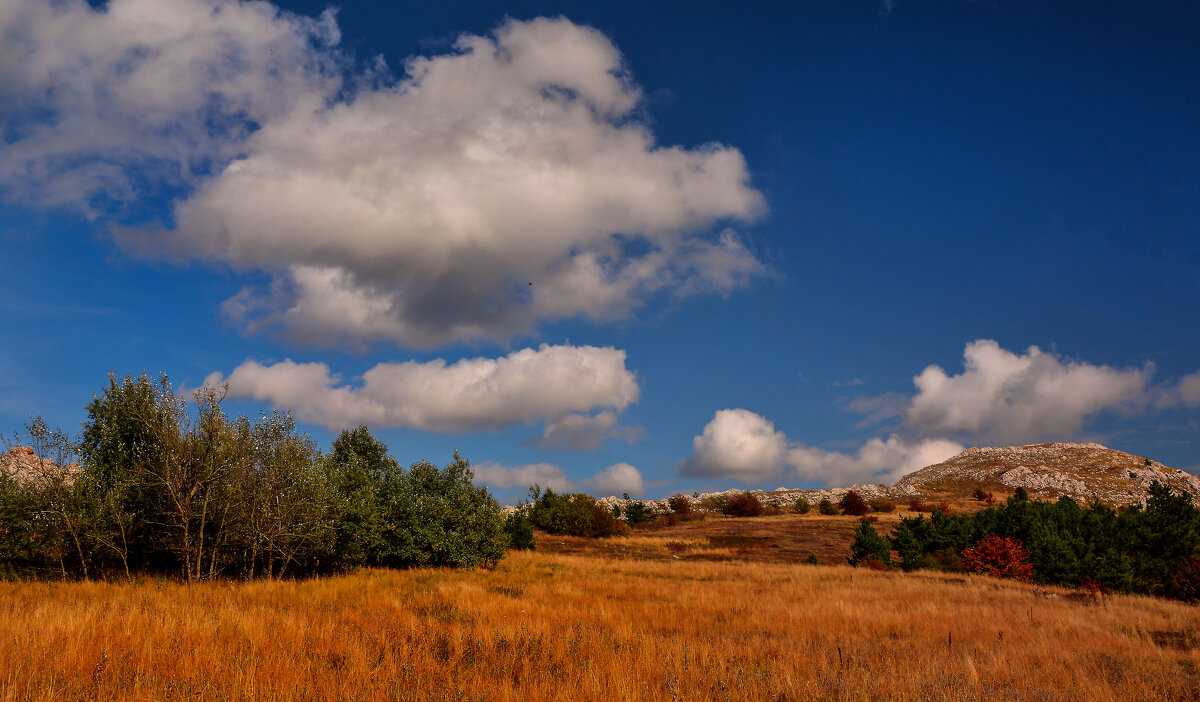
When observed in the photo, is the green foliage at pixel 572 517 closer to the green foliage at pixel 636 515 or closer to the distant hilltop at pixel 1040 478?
the green foliage at pixel 636 515

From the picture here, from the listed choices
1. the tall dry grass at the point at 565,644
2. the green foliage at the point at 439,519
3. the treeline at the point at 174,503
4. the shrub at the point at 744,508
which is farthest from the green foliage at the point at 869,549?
the shrub at the point at 744,508

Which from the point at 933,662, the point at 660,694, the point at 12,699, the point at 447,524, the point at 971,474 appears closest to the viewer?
the point at 12,699

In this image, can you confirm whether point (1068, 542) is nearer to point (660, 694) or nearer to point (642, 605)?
point (642, 605)

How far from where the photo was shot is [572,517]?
53.7 meters

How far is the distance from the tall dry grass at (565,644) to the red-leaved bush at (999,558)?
1076 cm

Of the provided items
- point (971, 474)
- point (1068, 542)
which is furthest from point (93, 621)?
point (971, 474)

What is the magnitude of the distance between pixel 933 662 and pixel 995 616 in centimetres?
921

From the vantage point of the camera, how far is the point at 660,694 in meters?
7.79

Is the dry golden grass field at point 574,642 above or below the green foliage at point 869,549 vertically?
above

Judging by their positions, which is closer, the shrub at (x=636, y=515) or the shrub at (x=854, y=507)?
the shrub at (x=854, y=507)

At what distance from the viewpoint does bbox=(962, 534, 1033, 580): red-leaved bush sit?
101 feet

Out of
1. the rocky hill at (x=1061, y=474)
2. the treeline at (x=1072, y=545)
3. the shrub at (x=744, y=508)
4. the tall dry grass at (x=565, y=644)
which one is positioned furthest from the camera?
the rocky hill at (x=1061, y=474)

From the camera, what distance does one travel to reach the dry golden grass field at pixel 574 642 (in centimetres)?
794

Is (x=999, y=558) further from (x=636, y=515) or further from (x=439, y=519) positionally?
(x=636, y=515)
